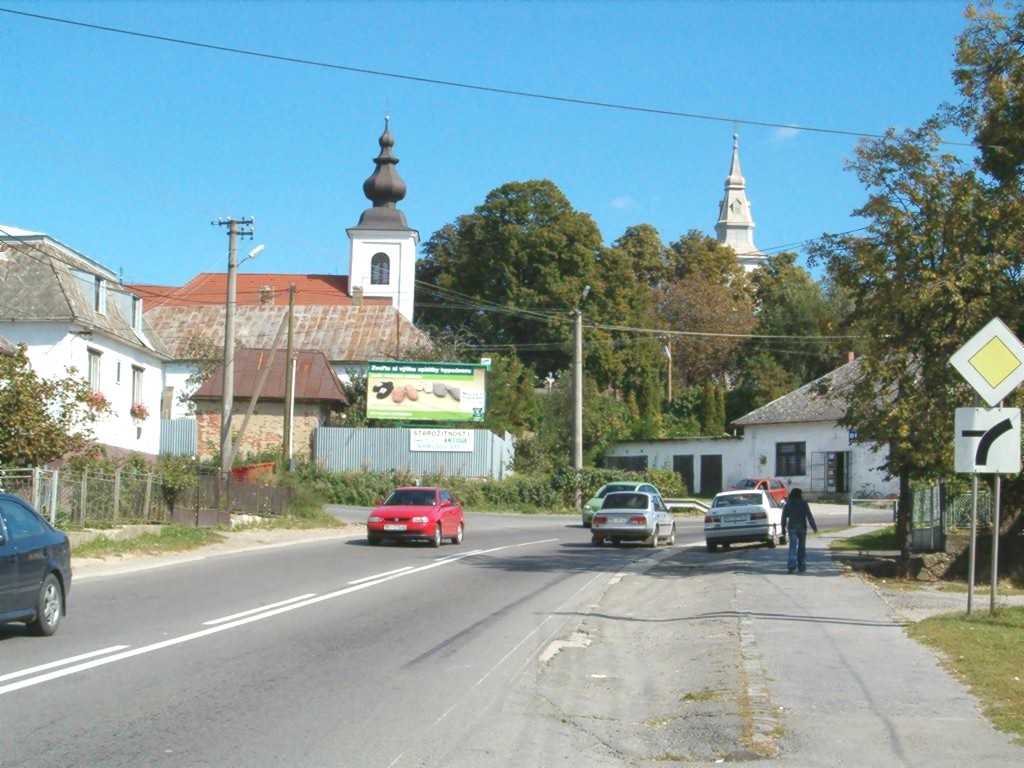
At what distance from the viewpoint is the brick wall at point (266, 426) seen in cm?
5706

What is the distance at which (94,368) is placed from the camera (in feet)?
118

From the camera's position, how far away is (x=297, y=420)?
5725cm

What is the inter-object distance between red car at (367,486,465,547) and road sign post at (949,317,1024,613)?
1773 cm

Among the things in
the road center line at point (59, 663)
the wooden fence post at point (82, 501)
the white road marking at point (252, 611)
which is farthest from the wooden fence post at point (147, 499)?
the road center line at point (59, 663)

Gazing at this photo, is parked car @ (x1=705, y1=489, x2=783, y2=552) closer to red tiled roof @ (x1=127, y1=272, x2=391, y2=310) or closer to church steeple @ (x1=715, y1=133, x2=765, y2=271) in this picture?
red tiled roof @ (x1=127, y1=272, x2=391, y2=310)

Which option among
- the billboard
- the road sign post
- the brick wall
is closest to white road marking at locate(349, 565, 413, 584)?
the road sign post

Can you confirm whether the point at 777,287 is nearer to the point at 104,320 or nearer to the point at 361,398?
the point at 361,398

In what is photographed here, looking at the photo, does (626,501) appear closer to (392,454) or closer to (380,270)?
(392,454)

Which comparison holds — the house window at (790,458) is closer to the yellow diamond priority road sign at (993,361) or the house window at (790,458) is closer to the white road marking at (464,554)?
the white road marking at (464,554)

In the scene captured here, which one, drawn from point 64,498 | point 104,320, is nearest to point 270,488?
point 104,320

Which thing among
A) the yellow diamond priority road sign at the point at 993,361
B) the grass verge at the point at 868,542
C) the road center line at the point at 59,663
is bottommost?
the grass verge at the point at 868,542

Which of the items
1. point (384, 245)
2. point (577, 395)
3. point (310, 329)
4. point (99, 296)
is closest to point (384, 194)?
point (384, 245)

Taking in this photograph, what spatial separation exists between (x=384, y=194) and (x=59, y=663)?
80.1 metres

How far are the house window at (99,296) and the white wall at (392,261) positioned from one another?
162 ft
